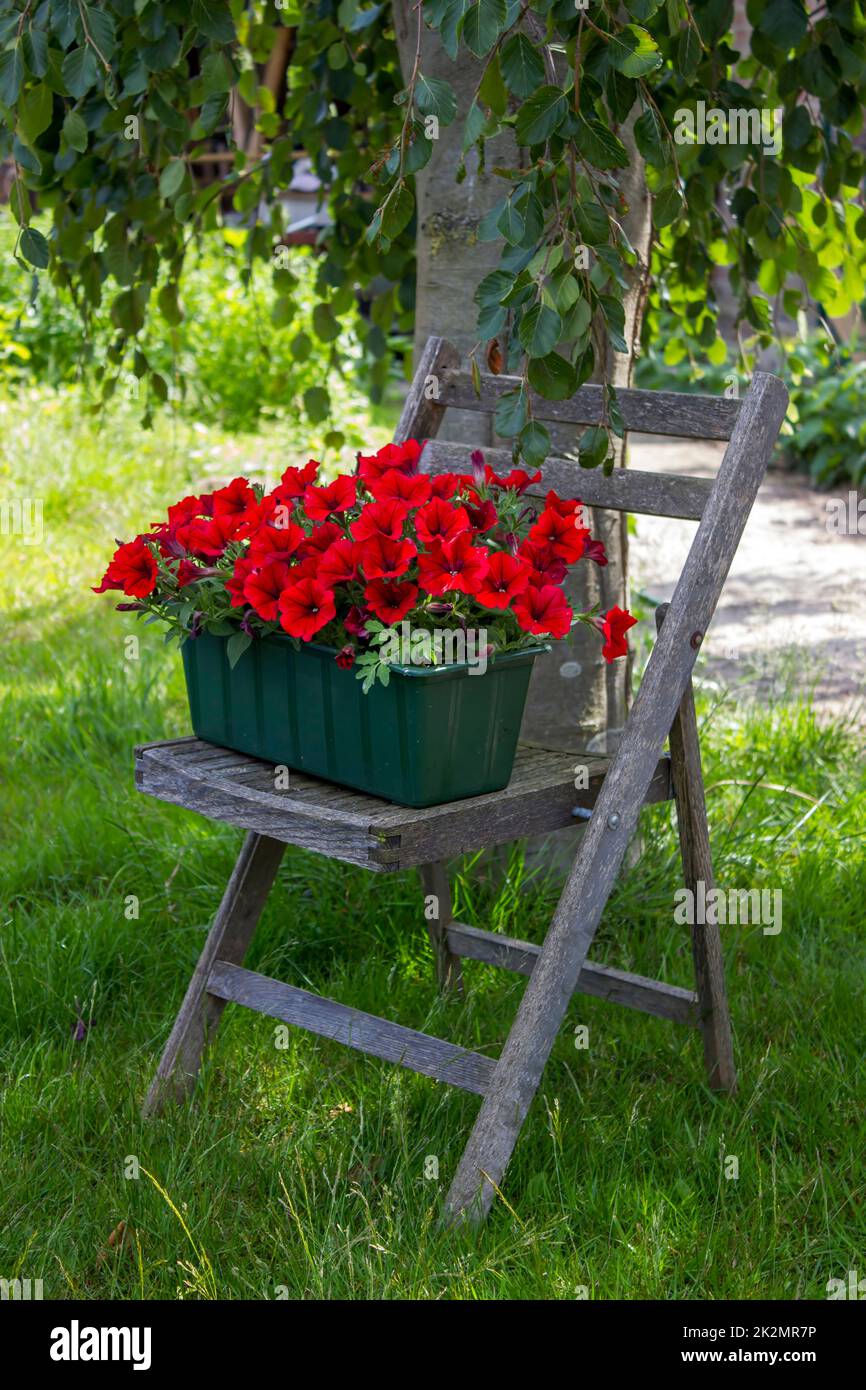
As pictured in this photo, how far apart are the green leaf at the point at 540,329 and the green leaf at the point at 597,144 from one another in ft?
0.71

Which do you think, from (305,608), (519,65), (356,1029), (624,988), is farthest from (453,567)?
(624,988)

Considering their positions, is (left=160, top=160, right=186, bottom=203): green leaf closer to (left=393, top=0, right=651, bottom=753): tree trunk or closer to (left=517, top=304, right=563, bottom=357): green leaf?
(left=393, top=0, right=651, bottom=753): tree trunk

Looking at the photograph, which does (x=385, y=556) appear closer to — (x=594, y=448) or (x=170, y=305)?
(x=594, y=448)

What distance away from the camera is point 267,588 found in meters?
1.87

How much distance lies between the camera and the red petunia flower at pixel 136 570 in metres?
1.97

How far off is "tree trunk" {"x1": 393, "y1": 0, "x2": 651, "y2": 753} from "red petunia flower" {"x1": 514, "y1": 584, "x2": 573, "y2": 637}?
90 cm

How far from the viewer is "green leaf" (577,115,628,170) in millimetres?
1829

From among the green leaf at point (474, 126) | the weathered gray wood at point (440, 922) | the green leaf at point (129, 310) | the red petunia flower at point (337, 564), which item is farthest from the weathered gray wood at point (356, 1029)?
the green leaf at point (129, 310)

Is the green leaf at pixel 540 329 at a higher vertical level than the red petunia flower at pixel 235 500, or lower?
higher

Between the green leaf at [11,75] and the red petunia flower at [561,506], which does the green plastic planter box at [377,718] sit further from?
the green leaf at [11,75]

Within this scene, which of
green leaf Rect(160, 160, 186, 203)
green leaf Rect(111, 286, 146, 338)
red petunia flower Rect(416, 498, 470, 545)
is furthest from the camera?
green leaf Rect(111, 286, 146, 338)

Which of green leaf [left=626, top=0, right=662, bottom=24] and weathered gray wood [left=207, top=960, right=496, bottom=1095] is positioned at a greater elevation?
green leaf [left=626, top=0, right=662, bottom=24]

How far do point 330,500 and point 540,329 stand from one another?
0.39 m

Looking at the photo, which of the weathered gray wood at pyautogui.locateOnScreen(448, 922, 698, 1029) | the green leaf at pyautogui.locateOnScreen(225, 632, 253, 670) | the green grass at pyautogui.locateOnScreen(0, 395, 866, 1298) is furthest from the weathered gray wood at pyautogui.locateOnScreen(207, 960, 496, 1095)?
the green leaf at pyautogui.locateOnScreen(225, 632, 253, 670)
